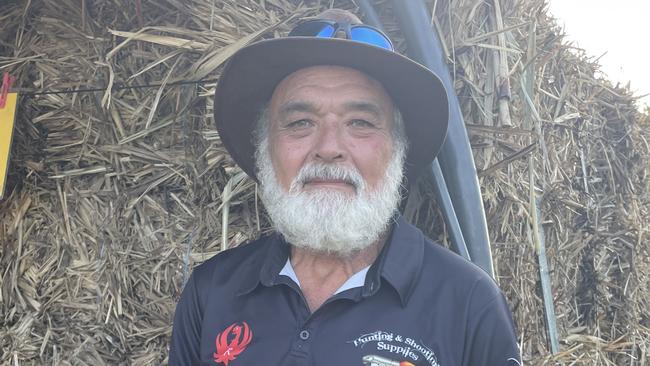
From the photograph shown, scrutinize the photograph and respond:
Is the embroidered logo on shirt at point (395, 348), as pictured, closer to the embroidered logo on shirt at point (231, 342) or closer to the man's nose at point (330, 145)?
the embroidered logo on shirt at point (231, 342)

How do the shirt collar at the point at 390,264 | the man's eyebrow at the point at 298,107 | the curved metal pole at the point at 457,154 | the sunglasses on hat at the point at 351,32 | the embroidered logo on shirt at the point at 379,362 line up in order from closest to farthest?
the embroidered logo on shirt at the point at 379,362, the shirt collar at the point at 390,264, the sunglasses on hat at the point at 351,32, the man's eyebrow at the point at 298,107, the curved metal pole at the point at 457,154

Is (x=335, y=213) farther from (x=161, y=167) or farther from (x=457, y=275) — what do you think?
(x=161, y=167)

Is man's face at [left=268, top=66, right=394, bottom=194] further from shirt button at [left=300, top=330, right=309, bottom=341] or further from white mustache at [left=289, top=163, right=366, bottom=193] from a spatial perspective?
shirt button at [left=300, top=330, right=309, bottom=341]

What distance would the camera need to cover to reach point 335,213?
6.18ft

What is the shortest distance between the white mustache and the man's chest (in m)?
0.38

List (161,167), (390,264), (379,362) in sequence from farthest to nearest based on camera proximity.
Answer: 1. (161,167)
2. (390,264)
3. (379,362)

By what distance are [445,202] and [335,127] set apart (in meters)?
0.50

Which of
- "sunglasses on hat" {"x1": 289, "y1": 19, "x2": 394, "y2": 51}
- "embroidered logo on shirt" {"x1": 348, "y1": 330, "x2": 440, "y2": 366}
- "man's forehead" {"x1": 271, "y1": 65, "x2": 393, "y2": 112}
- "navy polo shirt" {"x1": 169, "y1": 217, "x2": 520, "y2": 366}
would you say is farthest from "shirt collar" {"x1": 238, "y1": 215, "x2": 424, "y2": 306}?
"sunglasses on hat" {"x1": 289, "y1": 19, "x2": 394, "y2": 51}

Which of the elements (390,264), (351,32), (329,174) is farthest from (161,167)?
(390,264)

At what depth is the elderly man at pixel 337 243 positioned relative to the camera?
1.63 m

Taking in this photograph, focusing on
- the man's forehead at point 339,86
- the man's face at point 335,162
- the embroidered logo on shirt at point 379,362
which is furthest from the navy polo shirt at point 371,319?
the man's forehead at point 339,86

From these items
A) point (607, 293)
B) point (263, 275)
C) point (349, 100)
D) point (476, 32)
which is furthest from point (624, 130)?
point (263, 275)

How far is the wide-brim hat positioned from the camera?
6.02ft

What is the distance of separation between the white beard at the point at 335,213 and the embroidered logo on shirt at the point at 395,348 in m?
0.38
